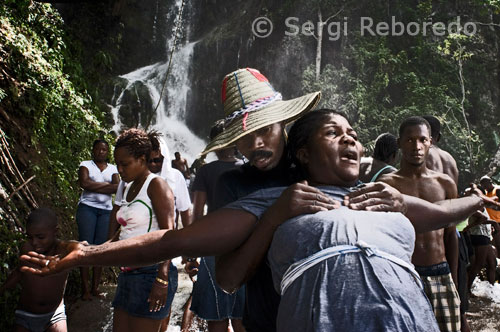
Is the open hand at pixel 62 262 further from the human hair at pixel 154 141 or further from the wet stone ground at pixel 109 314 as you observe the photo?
the wet stone ground at pixel 109 314

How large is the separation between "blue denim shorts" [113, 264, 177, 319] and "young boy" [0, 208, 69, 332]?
27.4 inches

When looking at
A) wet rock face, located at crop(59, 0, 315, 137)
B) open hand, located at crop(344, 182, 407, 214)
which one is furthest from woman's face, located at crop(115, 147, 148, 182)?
wet rock face, located at crop(59, 0, 315, 137)

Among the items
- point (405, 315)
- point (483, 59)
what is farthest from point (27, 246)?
point (483, 59)

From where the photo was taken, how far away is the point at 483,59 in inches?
962

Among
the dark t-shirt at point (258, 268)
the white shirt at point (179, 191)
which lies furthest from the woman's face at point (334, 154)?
the white shirt at point (179, 191)

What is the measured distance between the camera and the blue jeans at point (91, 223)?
5.36 m

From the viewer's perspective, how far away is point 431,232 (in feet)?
10.6

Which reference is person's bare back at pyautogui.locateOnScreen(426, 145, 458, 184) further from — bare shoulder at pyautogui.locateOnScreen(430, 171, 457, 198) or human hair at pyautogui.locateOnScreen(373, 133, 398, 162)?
bare shoulder at pyautogui.locateOnScreen(430, 171, 457, 198)

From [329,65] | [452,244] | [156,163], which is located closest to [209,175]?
[156,163]

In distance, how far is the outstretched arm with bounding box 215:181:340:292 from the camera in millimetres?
1585

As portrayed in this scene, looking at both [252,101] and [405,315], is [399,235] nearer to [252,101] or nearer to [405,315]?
[405,315]

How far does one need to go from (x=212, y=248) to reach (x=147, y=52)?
24566 mm

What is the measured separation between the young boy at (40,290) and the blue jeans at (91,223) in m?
1.88

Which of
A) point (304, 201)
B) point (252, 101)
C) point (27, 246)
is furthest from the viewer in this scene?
point (27, 246)
